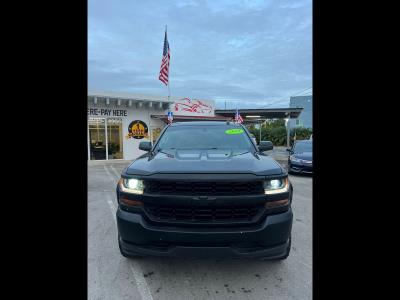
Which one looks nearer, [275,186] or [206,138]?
[275,186]

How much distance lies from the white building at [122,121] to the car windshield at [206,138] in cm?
1339

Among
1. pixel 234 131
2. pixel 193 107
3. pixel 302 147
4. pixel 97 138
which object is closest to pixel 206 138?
pixel 234 131

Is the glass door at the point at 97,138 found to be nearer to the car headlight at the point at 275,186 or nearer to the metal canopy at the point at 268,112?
the metal canopy at the point at 268,112

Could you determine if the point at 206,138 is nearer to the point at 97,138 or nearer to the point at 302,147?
the point at 302,147

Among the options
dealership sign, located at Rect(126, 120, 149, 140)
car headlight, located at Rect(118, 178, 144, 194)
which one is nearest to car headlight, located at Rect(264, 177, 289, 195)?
car headlight, located at Rect(118, 178, 144, 194)

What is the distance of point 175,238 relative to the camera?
2.53 metres

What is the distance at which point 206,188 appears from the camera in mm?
2602

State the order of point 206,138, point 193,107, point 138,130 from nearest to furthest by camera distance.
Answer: point 206,138 < point 138,130 < point 193,107

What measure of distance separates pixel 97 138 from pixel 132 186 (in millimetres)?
15525

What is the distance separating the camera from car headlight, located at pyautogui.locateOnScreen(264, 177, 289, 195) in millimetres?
2697

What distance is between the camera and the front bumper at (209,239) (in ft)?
8.26

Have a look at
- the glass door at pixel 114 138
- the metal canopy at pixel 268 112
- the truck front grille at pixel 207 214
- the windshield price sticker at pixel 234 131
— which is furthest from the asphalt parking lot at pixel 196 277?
the metal canopy at pixel 268 112
